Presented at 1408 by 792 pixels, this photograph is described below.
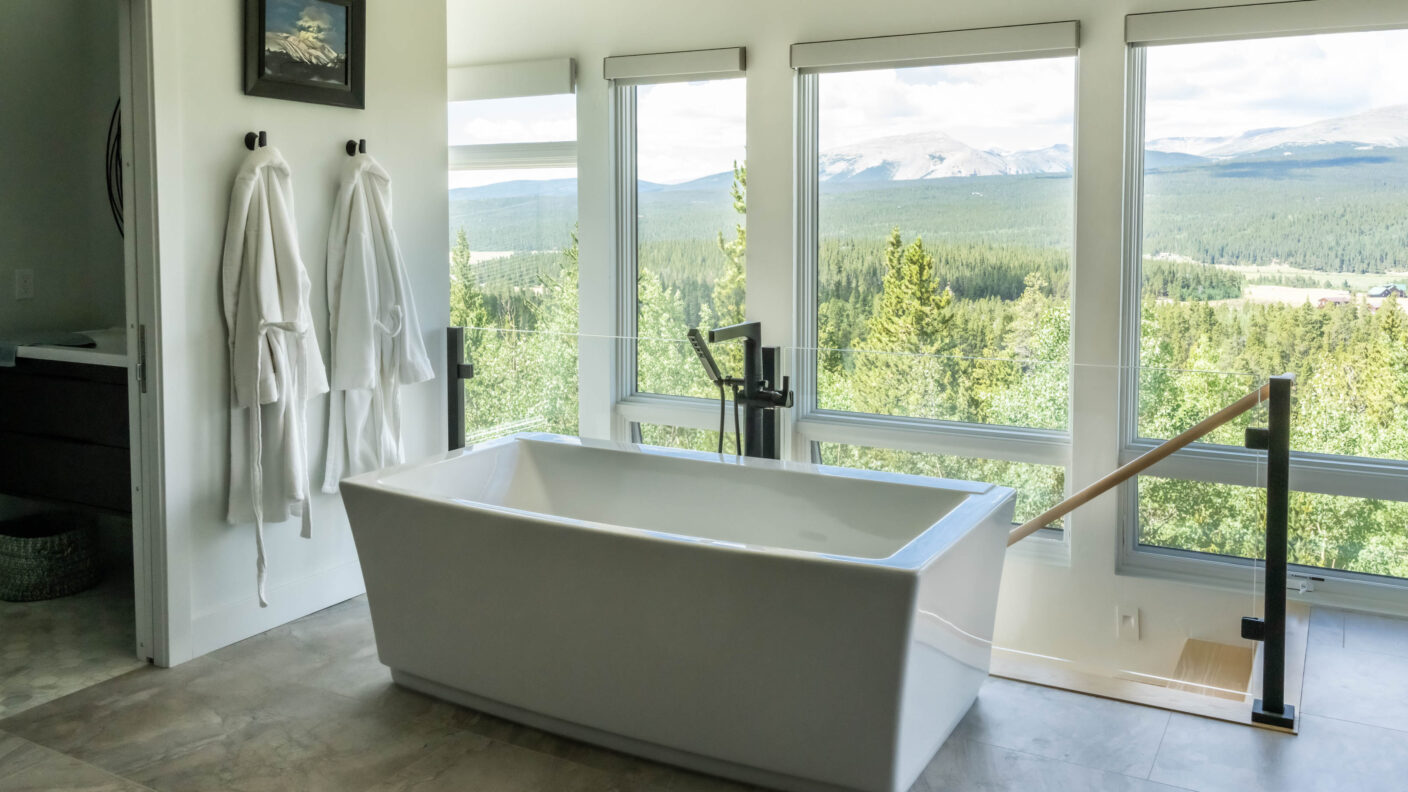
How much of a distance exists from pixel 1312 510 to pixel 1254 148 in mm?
1378

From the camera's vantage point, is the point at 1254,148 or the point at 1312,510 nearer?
the point at 1312,510

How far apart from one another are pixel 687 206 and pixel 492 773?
2907mm

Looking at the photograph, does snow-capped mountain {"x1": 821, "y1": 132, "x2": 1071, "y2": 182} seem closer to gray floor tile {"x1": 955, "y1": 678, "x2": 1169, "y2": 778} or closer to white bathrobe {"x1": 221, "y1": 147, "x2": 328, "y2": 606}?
gray floor tile {"x1": 955, "y1": 678, "x2": 1169, "y2": 778}

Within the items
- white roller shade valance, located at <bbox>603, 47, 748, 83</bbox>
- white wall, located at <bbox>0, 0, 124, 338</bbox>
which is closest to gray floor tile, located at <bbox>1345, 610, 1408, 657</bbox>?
white roller shade valance, located at <bbox>603, 47, 748, 83</bbox>

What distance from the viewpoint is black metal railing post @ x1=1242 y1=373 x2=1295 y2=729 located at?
292 cm

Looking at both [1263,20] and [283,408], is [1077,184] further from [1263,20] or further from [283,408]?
[283,408]

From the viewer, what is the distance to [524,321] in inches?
213

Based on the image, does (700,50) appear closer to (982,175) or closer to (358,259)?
(982,175)

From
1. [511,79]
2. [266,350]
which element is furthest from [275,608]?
[511,79]

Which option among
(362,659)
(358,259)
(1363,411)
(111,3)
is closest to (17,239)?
(111,3)

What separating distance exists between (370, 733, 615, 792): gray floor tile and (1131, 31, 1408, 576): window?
2.45 m

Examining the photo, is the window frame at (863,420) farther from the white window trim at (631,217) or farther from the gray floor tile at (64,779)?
the gray floor tile at (64,779)

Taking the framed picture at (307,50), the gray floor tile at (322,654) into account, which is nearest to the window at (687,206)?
the framed picture at (307,50)

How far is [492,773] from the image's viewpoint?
2.70 m
